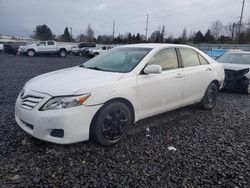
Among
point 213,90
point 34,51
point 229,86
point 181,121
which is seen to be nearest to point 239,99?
point 229,86

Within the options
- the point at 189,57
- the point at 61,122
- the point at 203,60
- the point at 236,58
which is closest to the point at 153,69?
Answer: the point at 189,57

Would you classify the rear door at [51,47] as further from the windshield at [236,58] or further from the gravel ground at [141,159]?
the gravel ground at [141,159]

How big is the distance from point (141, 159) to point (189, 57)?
251 cm

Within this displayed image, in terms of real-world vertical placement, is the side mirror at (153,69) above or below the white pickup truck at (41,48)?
below

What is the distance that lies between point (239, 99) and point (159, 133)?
382 cm

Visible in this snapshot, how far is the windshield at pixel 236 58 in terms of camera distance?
7.05 meters

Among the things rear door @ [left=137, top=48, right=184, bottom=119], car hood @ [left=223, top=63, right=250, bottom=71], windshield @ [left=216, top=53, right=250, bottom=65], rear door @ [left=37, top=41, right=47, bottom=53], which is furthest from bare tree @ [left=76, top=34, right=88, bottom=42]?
rear door @ [left=137, top=48, right=184, bottom=119]

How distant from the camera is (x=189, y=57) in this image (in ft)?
13.8

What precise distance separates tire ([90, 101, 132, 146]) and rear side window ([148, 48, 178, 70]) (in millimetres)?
1017

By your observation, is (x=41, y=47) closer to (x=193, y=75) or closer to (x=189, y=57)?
(x=189, y=57)

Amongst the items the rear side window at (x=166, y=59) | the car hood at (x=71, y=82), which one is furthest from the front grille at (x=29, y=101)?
the rear side window at (x=166, y=59)

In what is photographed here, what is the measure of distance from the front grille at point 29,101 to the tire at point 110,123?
2.54ft

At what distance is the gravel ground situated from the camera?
7.32 feet

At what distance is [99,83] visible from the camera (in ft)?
8.95
